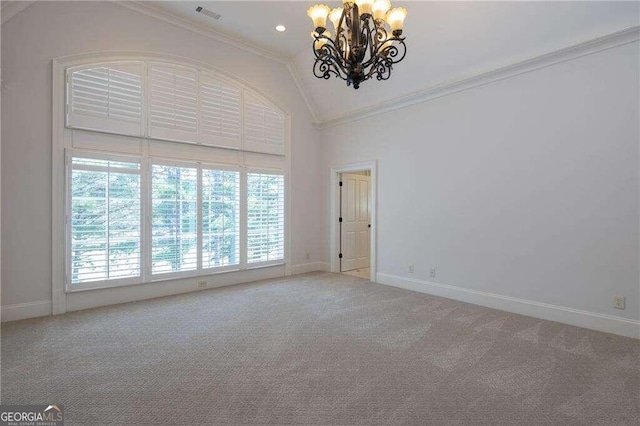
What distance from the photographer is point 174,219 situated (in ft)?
15.4

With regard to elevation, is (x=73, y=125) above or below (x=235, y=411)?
above

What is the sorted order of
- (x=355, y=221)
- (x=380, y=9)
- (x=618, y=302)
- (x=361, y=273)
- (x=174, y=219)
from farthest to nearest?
1. (x=355, y=221)
2. (x=361, y=273)
3. (x=174, y=219)
4. (x=618, y=302)
5. (x=380, y=9)

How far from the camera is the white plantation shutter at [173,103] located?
452 centimetres

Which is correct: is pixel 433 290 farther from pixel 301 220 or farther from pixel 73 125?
pixel 73 125

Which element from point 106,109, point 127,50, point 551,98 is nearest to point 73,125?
point 106,109

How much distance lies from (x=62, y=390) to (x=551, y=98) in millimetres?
5427

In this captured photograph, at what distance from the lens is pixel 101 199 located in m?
4.07

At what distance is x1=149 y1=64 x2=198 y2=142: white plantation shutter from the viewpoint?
4520 mm

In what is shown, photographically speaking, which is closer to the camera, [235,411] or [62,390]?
[235,411]

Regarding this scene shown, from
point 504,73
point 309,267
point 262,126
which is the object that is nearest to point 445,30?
point 504,73

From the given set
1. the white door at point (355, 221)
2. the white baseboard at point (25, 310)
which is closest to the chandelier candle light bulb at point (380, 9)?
the white door at point (355, 221)

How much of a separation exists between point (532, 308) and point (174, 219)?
4.93m

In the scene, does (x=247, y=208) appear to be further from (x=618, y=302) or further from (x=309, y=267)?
(x=618, y=302)

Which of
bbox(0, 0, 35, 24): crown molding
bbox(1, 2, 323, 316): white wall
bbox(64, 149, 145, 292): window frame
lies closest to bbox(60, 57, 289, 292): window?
bbox(64, 149, 145, 292): window frame
